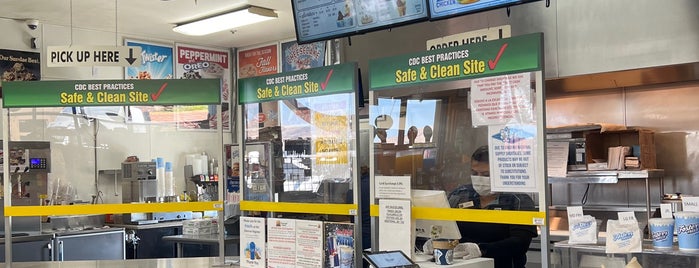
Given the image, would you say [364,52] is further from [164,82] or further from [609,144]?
[609,144]

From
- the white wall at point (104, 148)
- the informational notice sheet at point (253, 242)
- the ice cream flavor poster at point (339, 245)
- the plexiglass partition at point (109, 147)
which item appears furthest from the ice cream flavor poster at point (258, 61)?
the ice cream flavor poster at point (339, 245)

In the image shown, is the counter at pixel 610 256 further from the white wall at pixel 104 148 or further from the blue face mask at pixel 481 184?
the white wall at pixel 104 148

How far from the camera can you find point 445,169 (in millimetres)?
4164

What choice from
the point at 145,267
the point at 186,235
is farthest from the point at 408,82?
the point at 186,235

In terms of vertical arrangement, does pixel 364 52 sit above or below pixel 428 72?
above

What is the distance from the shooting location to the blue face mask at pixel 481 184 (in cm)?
377

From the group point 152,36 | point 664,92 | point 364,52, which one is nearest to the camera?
point 364,52

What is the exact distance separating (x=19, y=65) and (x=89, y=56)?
3.53 metres

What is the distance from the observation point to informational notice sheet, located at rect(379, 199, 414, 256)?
13.4ft

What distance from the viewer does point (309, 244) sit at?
4445mm

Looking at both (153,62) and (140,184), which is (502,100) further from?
(153,62)

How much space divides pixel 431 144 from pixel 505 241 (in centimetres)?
101

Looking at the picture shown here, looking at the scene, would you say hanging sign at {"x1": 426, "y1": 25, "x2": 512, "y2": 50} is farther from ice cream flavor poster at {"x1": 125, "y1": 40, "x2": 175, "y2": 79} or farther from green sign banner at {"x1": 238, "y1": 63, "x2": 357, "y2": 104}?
ice cream flavor poster at {"x1": 125, "y1": 40, "x2": 175, "y2": 79}

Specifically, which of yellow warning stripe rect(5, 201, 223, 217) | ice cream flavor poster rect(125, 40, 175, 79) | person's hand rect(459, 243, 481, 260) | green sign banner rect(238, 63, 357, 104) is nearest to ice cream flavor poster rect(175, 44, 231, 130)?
ice cream flavor poster rect(125, 40, 175, 79)
